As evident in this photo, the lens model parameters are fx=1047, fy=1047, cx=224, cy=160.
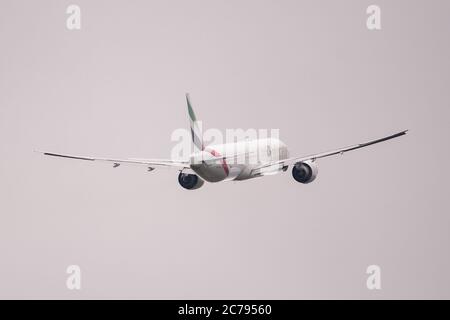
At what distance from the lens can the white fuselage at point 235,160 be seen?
92.9 m

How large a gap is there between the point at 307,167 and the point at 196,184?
10653mm

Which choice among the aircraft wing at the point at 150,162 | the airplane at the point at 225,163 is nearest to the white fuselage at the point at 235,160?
the airplane at the point at 225,163

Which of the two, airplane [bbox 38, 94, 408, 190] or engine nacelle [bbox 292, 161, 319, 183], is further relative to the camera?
engine nacelle [bbox 292, 161, 319, 183]

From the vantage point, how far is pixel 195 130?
96250 millimetres

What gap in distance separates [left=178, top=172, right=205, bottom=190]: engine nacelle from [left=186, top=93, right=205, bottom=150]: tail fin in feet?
15.0

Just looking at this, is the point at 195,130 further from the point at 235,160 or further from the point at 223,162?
the point at 235,160

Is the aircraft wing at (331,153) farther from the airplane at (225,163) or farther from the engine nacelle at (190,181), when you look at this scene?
the engine nacelle at (190,181)

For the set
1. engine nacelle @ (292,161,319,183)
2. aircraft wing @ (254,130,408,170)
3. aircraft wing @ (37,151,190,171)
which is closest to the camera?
aircraft wing @ (254,130,408,170)

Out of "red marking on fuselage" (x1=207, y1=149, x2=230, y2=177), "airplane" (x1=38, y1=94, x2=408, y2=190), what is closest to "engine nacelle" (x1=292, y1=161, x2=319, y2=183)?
"airplane" (x1=38, y1=94, x2=408, y2=190)

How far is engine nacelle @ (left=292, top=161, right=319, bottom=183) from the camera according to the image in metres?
99.1

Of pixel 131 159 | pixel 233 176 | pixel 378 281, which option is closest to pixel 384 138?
pixel 233 176

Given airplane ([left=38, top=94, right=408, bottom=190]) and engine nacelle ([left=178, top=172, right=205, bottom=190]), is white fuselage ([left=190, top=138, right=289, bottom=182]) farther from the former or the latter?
engine nacelle ([left=178, top=172, right=205, bottom=190])

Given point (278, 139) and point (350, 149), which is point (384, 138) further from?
point (278, 139)
